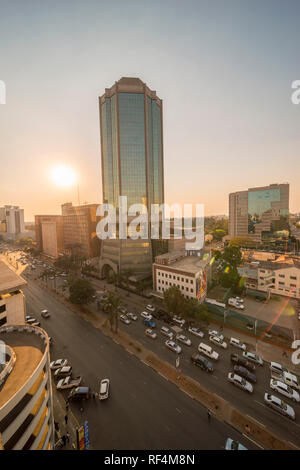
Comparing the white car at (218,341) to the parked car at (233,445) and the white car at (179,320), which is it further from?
the parked car at (233,445)

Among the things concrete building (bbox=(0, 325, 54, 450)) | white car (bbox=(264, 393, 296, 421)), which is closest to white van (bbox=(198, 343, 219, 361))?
white car (bbox=(264, 393, 296, 421))

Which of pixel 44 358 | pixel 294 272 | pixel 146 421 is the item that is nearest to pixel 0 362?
pixel 44 358

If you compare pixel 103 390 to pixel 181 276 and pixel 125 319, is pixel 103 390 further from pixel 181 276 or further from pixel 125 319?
pixel 181 276

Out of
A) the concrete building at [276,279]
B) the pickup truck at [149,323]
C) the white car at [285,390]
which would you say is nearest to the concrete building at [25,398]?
the pickup truck at [149,323]

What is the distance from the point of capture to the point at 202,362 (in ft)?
96.3

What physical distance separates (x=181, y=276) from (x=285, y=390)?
28750 mm

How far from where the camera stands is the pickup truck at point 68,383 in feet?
86.4

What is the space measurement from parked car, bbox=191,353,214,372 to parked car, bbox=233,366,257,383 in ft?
12.5

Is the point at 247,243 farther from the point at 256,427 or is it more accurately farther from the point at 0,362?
the point at 0,362

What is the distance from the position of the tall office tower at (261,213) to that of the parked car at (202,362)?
124787 mm

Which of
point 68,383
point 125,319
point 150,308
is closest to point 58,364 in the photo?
point 68,383

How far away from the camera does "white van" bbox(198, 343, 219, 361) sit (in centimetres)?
3133

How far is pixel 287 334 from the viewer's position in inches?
1395

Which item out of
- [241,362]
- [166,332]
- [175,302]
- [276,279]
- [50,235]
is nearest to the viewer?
[241,362]
